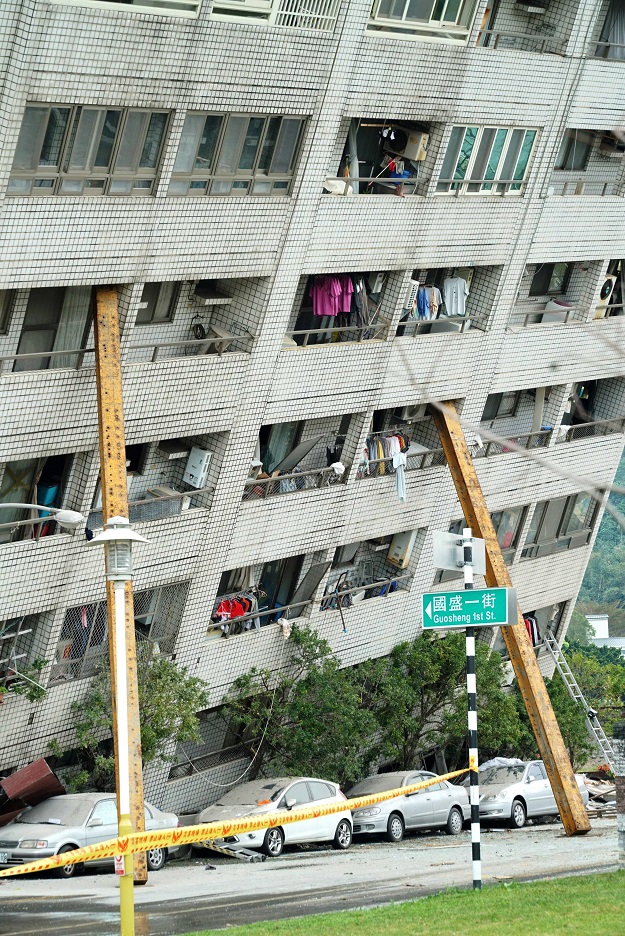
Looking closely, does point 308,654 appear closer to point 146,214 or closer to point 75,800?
point 75,800

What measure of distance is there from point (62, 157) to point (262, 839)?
11.6 m

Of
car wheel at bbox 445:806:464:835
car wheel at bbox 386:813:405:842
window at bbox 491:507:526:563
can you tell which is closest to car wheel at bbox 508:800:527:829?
car wheel at bbox 445:806:464:835

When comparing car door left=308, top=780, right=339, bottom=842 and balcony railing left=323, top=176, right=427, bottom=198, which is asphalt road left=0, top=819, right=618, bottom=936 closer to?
car door left=308, top=780, right=339, bottom=842

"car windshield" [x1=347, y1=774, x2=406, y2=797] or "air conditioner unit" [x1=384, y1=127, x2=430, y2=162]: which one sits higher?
"air conditioner unit" [x1=384, y1=127, x2=430, y2=162]

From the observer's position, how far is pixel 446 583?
35.9 metres

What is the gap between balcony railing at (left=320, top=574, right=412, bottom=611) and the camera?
32.5m

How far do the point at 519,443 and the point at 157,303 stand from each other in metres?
11.9

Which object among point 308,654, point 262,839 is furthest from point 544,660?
point 262,839

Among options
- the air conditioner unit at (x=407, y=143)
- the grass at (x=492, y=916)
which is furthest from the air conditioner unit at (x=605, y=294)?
the grass at (x=492, y=916)

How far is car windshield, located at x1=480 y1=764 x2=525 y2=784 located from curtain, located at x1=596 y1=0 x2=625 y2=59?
15.0m

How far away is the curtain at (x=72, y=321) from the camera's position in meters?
25.3

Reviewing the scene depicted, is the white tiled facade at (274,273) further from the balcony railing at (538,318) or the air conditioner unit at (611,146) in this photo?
the air conditioner unit at (611,146)

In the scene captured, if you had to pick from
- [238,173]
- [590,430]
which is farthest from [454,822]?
[238,173]

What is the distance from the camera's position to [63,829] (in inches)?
972
